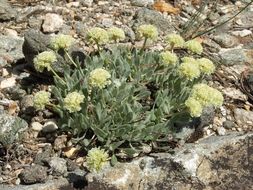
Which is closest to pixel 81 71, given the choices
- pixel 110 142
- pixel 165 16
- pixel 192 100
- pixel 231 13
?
pixel 110 142

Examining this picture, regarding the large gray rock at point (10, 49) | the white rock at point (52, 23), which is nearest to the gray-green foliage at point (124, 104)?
the large gray rock at point (10, 49)

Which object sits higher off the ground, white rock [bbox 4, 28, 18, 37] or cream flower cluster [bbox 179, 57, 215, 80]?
cream flower cluster [bbox 179, 57, 215, 80]

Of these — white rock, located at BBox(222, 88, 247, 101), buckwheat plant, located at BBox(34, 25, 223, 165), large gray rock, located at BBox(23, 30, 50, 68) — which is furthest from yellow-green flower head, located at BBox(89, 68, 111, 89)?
white rock, located at BBox(222, 88, 247, 101)

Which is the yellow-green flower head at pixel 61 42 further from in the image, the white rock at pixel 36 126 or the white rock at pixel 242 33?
the white rock at pixel 242 33

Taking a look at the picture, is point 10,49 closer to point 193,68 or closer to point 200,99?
point 193,68

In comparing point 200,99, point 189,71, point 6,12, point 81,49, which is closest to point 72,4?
point 6,12

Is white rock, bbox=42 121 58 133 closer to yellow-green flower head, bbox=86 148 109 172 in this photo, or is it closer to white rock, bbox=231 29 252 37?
yellow-green flower head, bbox=86 148 109 172
